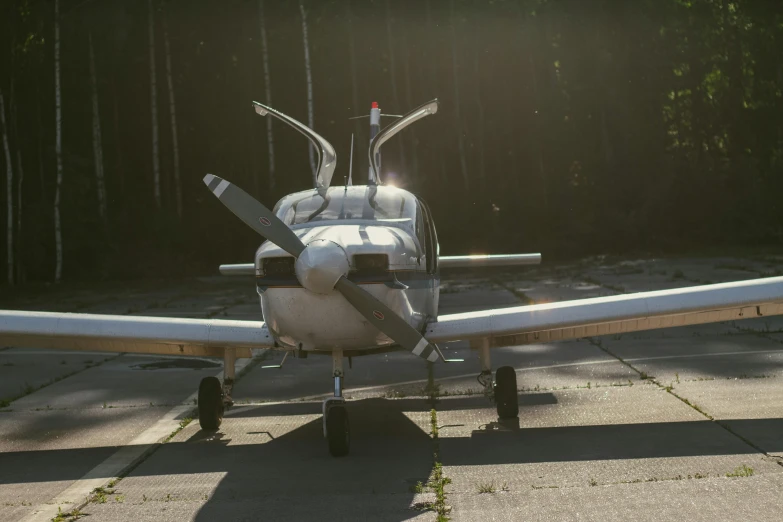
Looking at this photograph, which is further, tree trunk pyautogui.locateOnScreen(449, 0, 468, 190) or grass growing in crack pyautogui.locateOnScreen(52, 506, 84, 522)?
tree trunk pyautogui.locateOnScreen(449, 0, 468, 190)

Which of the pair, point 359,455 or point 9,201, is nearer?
point 359,455

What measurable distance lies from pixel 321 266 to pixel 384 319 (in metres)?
0.77

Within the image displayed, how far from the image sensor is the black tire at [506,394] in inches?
355

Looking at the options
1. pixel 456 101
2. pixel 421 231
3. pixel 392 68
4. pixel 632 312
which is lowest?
pixel 632 312

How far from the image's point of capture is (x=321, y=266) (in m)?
7.41

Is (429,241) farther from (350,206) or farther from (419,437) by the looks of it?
(419,437)

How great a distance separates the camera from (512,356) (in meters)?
13.4

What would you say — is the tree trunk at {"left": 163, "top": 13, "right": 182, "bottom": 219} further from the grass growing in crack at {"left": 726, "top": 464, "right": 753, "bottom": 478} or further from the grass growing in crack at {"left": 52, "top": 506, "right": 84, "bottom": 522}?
the grass growing in crack at {"left": 726, "top": 464, "right": 753, "bottom": 478}

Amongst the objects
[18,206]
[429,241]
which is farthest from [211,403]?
[18,206]

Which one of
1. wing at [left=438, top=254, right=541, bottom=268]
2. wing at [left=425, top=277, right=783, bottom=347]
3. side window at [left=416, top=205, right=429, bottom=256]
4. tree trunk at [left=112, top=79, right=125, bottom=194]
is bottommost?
wing at [left=425, top=277, right=783, bottom=347]

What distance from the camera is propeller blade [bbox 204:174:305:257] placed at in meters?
7.68

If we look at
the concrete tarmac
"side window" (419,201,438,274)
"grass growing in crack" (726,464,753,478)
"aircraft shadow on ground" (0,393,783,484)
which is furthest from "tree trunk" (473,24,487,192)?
"grass growing in crack" (726,464,753,478)

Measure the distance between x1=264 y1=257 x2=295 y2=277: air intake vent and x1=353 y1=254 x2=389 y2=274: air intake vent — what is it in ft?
1.60

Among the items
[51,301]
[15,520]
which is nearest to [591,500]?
[15,520]
